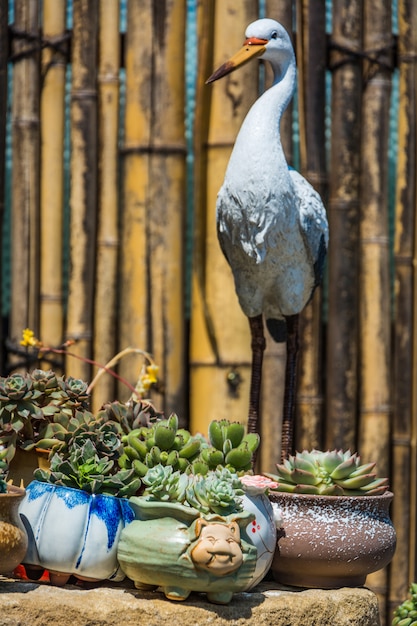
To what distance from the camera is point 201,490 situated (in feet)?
5.61

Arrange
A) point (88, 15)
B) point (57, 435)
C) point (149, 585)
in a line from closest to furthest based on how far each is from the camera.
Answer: point (149, 585) → point (57, 435) → point (88, 15)

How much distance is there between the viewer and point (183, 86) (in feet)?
10.2

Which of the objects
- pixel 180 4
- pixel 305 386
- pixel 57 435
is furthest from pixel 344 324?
pixel 57 435

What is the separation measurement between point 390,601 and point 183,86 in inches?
64.4

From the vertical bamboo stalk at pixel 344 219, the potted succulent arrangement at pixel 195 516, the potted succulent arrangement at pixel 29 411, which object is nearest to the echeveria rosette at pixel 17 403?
the potted succulent arrangement at pixel 29 411

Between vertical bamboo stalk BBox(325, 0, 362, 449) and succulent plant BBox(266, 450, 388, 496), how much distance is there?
3.82 ft

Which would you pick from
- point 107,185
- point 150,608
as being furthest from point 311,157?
point 150,608

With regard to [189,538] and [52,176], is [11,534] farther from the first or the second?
[52,176]

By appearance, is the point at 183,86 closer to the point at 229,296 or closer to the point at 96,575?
the point at 229,296

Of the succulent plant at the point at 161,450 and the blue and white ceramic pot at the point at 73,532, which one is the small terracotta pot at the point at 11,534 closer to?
the blue and white ceramic pot at the point at 73,532

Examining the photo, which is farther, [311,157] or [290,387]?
[311,157]

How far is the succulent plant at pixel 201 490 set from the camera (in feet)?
5.56

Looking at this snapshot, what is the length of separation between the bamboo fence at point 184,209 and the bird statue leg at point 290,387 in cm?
57

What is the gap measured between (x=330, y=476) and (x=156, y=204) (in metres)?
1.34
